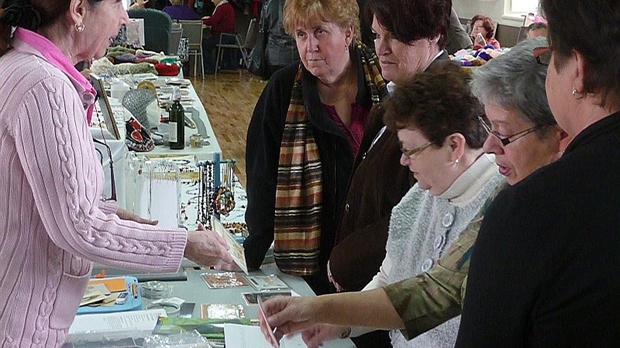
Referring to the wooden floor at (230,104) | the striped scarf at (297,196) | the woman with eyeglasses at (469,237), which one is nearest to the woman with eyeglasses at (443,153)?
the woman with eyeglasses at (469,237)

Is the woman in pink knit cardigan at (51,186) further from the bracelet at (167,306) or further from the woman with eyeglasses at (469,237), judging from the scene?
the bracelet at (167,306)

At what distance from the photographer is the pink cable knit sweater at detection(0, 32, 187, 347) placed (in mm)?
1451

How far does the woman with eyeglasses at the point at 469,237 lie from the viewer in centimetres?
142

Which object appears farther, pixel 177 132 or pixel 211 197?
pixel 177 132

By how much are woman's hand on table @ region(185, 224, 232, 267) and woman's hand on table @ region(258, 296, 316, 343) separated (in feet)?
0.57

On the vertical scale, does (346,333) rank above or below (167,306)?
above

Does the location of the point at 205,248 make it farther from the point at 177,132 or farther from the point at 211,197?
the point at 177,132

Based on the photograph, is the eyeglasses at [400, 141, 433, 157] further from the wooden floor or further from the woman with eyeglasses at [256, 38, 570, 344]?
the wooden floor

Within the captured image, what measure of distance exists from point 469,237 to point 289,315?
38 centimetres

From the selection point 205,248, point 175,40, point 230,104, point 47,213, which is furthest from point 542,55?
point 230,104

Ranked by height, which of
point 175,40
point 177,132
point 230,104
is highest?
point 177,132

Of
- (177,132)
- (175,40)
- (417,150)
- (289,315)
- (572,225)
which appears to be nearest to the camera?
(572,225)

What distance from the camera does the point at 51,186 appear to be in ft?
4.77

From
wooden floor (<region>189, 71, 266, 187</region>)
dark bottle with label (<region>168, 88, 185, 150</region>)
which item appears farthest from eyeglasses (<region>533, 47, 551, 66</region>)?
wooden floor (<region>189, 71, 266, 187</region>)
